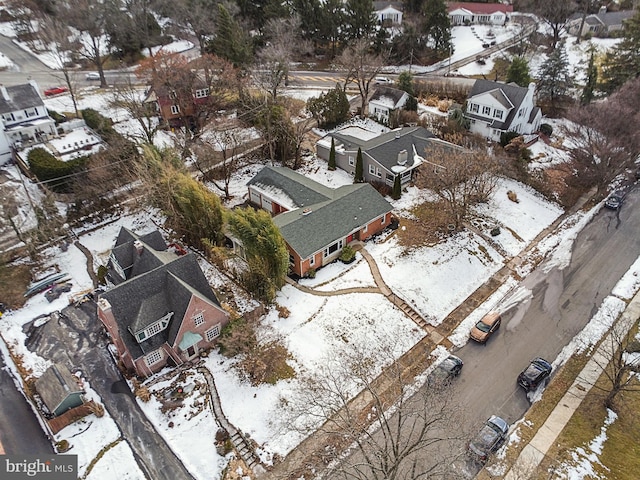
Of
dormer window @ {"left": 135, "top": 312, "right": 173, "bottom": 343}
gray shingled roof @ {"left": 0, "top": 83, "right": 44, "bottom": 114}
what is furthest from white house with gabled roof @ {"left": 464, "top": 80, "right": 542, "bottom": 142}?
gray shingled roof @ {"left": 0, "top": 83, "right": 44, "bottom": 114}

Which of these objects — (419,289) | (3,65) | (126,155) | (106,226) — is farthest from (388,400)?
(3,65)

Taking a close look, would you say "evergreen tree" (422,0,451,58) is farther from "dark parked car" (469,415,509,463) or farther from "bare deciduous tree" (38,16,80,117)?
"dark parked car" (469,415,509,463)

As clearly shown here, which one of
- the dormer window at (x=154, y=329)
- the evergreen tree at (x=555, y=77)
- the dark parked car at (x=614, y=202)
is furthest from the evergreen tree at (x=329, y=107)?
the dormer window at (x=154, y=329)

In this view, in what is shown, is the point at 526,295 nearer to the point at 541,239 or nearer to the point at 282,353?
the point at 541,239

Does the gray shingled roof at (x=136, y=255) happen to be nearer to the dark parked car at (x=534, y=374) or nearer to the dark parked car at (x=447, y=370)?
the dark parked car at (x=447, y=370)

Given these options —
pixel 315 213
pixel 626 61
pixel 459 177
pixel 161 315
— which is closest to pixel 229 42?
pixel 315 213

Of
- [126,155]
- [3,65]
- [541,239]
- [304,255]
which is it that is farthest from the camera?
[3,65]
